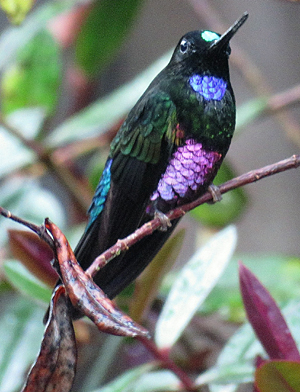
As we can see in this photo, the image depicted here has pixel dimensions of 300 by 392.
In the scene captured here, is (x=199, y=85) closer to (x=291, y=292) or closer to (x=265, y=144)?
(x=291, y=292)

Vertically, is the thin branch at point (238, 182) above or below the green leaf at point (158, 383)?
above

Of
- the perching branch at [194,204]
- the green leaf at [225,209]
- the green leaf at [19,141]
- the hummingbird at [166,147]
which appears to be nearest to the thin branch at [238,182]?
the perching branch at [194,204]

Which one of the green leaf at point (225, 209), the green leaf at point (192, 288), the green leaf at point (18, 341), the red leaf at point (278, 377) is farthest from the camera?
the green leaf at point (225, 209)

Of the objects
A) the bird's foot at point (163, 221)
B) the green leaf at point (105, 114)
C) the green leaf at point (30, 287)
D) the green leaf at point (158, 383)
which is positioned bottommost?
the green leaf at point (158, 383)

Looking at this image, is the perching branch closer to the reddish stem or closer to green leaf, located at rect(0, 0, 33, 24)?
the reddish stem

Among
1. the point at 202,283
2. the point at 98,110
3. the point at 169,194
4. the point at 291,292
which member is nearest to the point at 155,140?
the point at 169,194

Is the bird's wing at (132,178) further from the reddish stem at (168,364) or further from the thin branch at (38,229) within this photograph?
the thin branch at (38,229)

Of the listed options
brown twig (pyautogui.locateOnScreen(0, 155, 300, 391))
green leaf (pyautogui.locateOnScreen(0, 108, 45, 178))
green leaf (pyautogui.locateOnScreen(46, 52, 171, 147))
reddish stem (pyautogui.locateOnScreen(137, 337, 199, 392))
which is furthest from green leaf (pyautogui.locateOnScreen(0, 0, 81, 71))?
reddish stem (pyautogui.locateOnScreen(137, 337, 199, 392))
